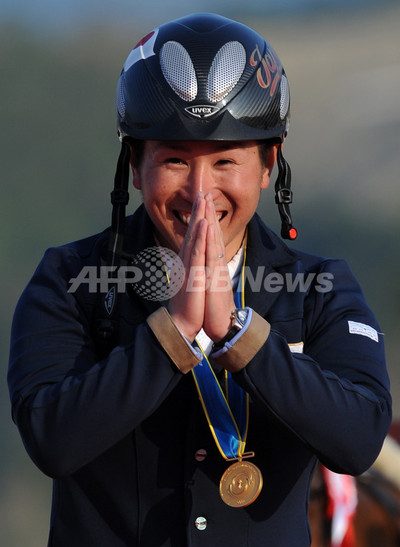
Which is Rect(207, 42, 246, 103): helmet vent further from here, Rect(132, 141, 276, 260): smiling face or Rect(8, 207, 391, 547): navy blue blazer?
Rect(8, 207, 391, 547): navy blue blazer

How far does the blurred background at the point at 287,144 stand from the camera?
28.3 ft

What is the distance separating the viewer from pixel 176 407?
2514 millimetres

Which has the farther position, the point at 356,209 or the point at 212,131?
the point at 356,209

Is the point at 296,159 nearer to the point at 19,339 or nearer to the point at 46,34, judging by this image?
the point at 46,34

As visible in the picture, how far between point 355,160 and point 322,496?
584cm

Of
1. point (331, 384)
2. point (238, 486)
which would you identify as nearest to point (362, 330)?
point (331, 384)

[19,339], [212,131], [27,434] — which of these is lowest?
[27,434]

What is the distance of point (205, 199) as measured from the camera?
2295 mm

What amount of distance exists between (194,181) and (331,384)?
0.67 metres

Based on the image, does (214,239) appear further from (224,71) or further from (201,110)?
(224,71)

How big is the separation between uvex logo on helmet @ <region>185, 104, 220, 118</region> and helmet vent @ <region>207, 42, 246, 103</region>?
32mm

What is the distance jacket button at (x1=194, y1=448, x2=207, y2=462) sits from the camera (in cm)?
245

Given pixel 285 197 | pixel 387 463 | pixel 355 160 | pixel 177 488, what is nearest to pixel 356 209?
pixel 355 160

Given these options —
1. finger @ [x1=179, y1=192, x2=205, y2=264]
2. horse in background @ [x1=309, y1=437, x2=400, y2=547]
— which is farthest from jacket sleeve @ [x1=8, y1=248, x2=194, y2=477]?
horse in background @ [x1=309, y1=437, x2=400, y2=547]
